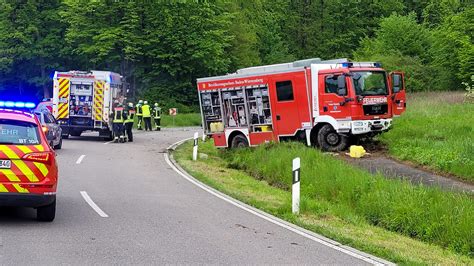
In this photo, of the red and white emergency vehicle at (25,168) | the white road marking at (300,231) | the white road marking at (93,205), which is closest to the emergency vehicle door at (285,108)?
the white road marking at (300,231)

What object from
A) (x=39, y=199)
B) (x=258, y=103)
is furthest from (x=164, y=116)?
(x=39, y=199)

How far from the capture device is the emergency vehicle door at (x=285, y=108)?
2078 centimetres

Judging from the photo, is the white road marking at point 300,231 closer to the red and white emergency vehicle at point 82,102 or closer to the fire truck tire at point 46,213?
the fire truck tire at point 46,213

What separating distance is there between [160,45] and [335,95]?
3628cm

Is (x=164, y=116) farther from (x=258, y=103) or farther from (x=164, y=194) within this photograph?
(x=164, y=194)

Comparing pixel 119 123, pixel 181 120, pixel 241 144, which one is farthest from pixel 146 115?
pixel 241 144

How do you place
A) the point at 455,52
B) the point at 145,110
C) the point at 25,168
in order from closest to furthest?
the point at 25,168 → the point at 145,110 → the point at 455,52

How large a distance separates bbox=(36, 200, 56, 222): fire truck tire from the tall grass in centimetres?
535

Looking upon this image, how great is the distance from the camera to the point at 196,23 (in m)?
54.8

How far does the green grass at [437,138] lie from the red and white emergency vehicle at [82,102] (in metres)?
13.8

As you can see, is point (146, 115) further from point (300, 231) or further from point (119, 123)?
point (300, 231)

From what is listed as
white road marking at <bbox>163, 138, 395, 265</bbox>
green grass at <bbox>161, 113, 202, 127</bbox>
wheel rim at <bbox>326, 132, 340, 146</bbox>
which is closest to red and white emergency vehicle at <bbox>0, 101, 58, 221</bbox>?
white road marking at <bbox>163, 138, 395, 265</bbox>

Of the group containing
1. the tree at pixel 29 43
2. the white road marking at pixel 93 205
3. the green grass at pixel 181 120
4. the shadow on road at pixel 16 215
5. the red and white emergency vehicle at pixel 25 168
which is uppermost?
the tree at pixel 29 43

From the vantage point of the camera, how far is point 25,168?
29.5 ft
